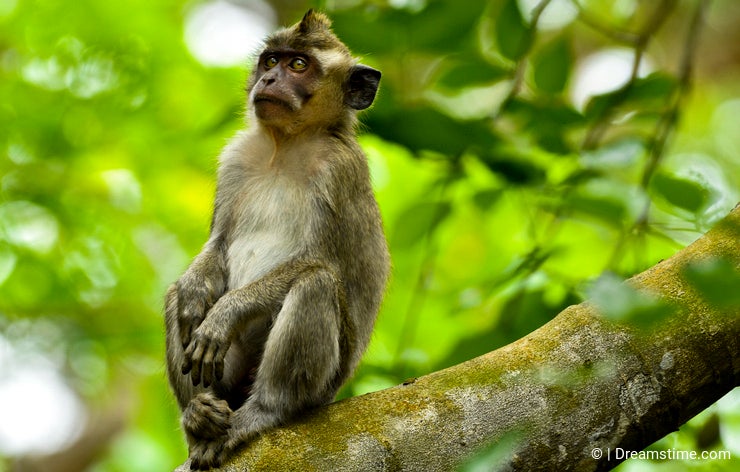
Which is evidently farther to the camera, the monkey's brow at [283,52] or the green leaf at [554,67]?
the monkey's brow at [283,52]

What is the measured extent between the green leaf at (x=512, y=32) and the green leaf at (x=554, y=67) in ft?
0.71

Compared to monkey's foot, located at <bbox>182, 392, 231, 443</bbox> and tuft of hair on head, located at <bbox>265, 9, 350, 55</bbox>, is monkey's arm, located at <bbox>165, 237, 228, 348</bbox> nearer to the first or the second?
monkey's foot, located at <bbox>182, 392, 231, 443</bbox>

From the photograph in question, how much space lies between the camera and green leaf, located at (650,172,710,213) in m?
5.07

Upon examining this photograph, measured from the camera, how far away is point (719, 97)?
64.4 feet

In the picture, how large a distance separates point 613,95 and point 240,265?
10.7 ft

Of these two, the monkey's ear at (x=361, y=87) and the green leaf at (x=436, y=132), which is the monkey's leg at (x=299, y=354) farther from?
the monkey's ear at (x=361, y=87)

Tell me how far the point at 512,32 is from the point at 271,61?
2459 mm

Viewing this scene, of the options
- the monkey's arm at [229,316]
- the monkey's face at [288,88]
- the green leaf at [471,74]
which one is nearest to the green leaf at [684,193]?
the green leaf at [471,74]

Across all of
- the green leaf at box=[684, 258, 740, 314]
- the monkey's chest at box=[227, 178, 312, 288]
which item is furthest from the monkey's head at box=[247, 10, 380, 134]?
the green leaf at box=[684, 258, 740, 314]

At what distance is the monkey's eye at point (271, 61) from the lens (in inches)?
312

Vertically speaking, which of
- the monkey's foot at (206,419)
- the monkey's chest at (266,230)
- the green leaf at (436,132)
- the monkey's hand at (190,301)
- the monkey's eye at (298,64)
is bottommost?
the monkey's foot at (206,419)

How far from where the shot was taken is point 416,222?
6.95 meters

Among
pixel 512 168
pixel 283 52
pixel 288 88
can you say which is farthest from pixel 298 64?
pixel 512 168

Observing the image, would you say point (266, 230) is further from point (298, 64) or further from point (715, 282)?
point (715, 282)
